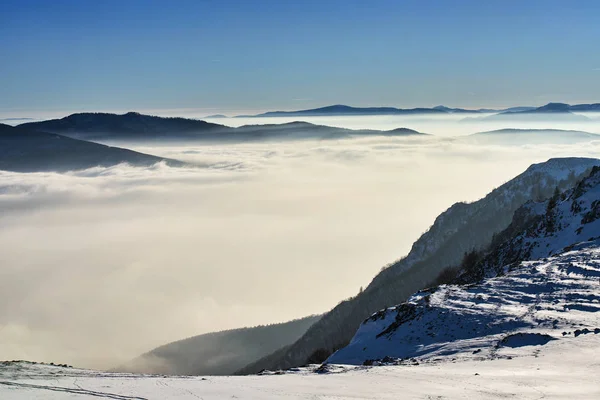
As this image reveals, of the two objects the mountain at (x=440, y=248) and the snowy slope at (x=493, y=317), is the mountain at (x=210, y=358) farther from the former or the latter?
the snowy slope at (x=493, y=317)

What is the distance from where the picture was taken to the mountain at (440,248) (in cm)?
15534

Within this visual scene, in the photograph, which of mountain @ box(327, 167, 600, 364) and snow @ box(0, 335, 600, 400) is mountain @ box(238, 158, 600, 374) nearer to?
mountain @ box(327, 167, 600, 364)

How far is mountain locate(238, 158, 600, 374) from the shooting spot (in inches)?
6116

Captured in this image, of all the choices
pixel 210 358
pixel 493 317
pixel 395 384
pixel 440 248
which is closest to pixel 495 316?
pixel 493 317

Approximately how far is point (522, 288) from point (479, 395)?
103ft

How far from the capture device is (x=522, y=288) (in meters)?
53.5

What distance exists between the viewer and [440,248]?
17788cm

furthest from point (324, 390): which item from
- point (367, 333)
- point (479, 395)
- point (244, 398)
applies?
point (367, 333)

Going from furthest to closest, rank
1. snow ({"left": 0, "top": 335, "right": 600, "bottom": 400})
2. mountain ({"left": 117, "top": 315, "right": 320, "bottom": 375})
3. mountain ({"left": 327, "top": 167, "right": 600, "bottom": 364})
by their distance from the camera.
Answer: mountain ({"left": 117, "top": 315, "right": 320, "bottom": 375}) < mountain ({"left": 327, "top": 167, "right": 600, "bottom": 364}) < snow ({"left": 0, "top": 335, "right": 600, "bottom": 400})

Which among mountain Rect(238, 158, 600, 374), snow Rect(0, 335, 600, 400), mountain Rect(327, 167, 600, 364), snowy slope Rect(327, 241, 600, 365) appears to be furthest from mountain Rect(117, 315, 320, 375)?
snow Rect(0, 335, 600, 400)

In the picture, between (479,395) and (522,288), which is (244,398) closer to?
(479,395)

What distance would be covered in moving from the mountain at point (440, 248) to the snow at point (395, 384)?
114738 mm

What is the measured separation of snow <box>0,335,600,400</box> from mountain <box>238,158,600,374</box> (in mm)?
114738

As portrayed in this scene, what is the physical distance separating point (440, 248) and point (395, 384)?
154678 mm
